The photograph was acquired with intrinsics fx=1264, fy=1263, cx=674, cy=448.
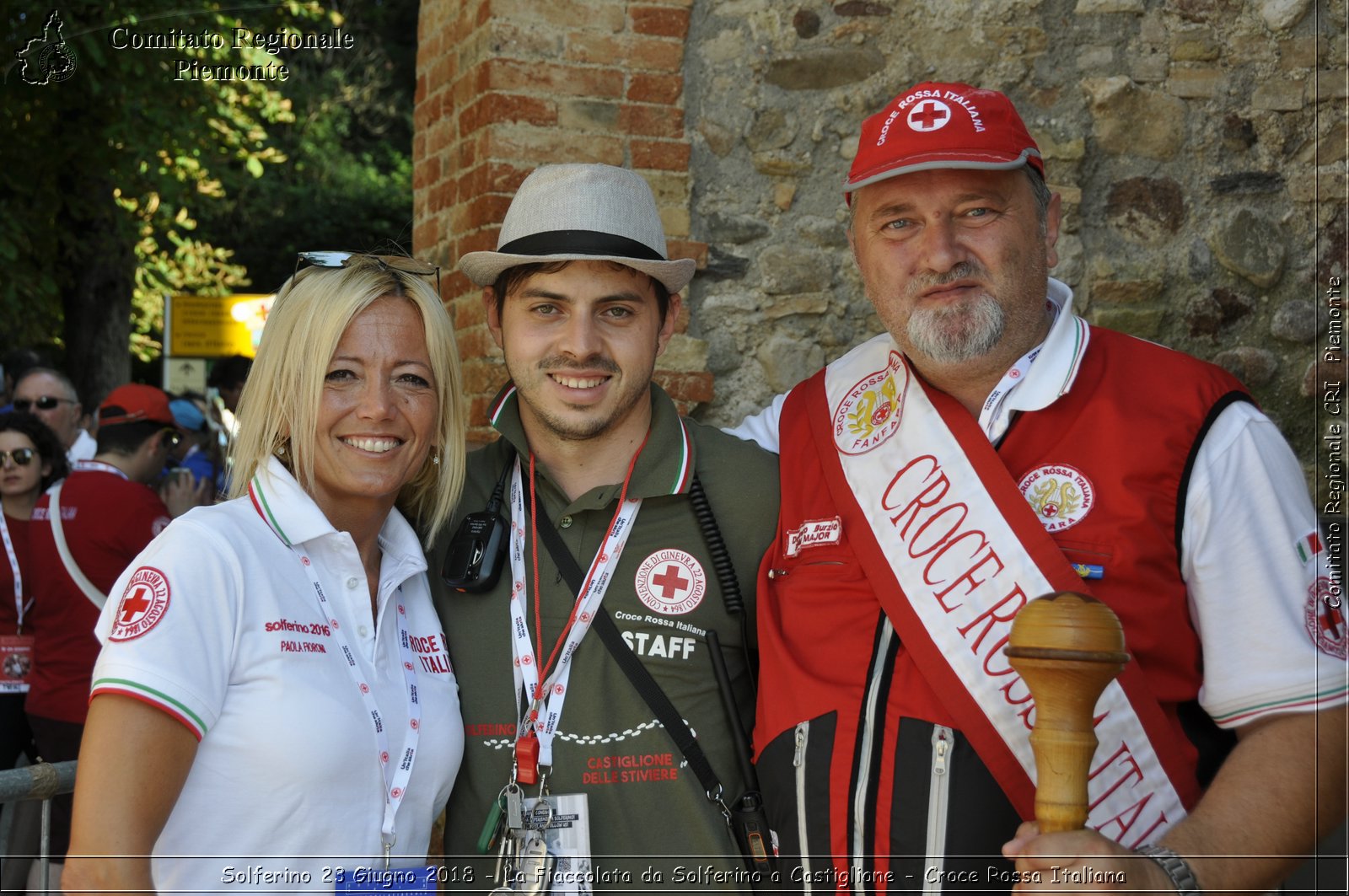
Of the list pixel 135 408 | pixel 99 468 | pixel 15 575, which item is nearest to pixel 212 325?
pixel 135 408

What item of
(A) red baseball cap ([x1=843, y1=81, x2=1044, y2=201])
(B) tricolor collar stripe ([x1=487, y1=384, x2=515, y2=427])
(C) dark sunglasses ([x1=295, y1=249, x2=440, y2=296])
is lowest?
(B) tricolor collar stripe ([x1=487, y1=384, x2=515, y2=427])

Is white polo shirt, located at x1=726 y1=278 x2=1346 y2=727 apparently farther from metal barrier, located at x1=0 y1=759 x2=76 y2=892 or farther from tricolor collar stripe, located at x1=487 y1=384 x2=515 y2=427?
metal barrier, located at x1=0 y1=759 x2=76 y2=892

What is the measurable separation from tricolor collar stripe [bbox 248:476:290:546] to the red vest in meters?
0.94

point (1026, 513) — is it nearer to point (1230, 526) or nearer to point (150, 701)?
point (1230, 526)

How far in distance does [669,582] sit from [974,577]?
645 millimetres

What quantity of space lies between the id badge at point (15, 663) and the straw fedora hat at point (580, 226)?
11.9 ft

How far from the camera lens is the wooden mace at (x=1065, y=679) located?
1.63 meters

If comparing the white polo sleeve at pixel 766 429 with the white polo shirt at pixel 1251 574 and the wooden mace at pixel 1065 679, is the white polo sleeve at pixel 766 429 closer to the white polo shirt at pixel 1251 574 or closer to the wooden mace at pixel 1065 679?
the white polo shirt at pixel 1251 574

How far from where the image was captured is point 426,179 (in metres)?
4.33

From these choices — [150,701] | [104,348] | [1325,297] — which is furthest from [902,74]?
[104,348]

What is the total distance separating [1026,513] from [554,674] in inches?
37.6

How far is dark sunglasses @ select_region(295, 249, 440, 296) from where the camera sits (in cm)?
255

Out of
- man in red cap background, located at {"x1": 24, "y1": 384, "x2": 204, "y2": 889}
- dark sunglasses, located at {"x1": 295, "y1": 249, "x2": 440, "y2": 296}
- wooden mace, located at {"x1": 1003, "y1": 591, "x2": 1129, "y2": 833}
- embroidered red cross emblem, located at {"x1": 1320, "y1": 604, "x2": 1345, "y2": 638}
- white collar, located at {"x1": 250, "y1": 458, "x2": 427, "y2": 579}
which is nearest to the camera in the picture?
wooden mace, located at {"x1": 1003, "y1": 591, "x2": 1129, "y2": 833}

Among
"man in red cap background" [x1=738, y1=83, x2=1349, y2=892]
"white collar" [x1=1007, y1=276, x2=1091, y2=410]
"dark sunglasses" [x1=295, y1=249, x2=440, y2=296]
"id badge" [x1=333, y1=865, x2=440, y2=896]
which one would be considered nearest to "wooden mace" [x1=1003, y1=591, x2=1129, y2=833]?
"man in red cap background" [x1=738, y1=83, x2=1349, y2=892]
